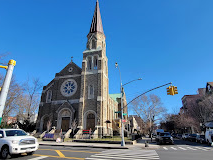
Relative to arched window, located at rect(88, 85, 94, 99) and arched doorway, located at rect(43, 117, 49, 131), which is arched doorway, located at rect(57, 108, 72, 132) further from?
arched window, located at rect(88, 85, 94, 99)

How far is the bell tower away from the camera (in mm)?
28109

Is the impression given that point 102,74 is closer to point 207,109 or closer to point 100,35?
Result: point 100,35

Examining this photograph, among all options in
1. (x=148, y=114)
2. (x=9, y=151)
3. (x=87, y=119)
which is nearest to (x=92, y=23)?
(x=87, y=119)

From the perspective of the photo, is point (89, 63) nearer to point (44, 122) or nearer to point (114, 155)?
point (44, 122)

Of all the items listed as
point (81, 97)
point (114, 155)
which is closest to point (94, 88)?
point (81, 97)

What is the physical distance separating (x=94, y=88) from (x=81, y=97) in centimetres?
314

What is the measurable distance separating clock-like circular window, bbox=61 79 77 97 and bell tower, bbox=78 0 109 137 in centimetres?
Answer: 242

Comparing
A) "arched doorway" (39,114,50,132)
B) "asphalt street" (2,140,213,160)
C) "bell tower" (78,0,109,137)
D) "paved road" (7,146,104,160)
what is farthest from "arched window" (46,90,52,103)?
"paved road" (7,146,104,160)

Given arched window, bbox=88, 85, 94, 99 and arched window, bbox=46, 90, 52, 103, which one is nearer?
arched window, bbox=88, 85, 94, 99

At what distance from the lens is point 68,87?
106 ft

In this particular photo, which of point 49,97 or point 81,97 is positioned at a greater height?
point 49,97

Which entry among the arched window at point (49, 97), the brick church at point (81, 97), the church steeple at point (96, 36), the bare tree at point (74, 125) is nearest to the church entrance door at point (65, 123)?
the brick church at point (81, 97)

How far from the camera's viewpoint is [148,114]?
37.5m

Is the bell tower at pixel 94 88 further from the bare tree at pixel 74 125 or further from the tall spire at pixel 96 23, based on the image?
the bare tree at pixel 74 125
